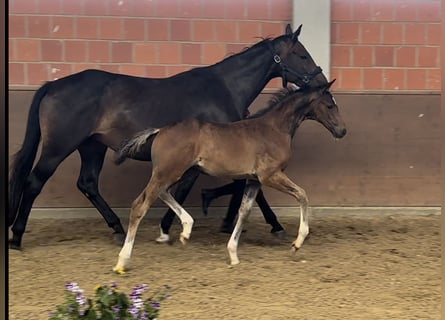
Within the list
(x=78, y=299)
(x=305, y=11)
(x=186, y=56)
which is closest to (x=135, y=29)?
(x=186, y=56)

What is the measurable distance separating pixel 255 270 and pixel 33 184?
Result: 215 centimetres

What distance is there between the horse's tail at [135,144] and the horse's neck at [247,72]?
123cm

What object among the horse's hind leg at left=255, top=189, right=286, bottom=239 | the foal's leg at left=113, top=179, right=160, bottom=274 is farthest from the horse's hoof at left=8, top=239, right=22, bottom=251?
the horse's hind leg at left=255, top=189, right=286, bottom=239

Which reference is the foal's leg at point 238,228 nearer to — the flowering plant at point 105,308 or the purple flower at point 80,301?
the flowering plant at point 105,308

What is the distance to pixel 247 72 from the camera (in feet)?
21.9

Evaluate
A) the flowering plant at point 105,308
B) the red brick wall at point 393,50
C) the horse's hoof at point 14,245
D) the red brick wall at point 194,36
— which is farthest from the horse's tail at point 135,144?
the red brick wall at point 393,50

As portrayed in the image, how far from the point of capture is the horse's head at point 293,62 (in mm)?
6637

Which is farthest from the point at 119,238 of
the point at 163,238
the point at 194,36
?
the point at 194,36

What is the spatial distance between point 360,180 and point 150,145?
3.02 meters

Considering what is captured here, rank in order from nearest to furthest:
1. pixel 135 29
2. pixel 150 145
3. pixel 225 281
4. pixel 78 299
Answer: pixel 78 299, pixel 225 281, pixel 150 145, pixel 135 29

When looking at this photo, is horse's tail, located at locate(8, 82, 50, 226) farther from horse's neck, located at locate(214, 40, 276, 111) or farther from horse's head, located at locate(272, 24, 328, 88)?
horse's head, located at locate(272, 24, 328, 88)

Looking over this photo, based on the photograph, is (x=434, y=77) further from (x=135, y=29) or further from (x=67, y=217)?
(x=67, y=217)

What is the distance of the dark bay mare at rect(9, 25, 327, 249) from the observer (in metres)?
6.27

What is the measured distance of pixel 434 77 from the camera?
7996 mm
